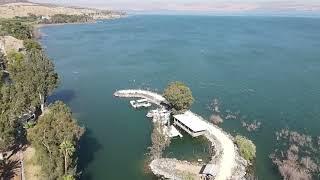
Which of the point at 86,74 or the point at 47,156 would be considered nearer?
the point at 47,156

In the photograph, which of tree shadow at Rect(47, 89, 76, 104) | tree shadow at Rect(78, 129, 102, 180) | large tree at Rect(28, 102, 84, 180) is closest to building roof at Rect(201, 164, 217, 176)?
tree shadow at Rect(78, 129, 102, 180)

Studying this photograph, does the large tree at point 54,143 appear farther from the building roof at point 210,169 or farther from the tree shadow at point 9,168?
the building roof at point 210,169

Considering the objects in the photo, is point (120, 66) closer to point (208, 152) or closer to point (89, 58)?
point (89, 58)

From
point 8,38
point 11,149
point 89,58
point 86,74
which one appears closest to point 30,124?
point 11,149

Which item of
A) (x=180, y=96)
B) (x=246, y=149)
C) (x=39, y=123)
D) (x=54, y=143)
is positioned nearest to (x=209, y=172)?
(x=246, y=149)

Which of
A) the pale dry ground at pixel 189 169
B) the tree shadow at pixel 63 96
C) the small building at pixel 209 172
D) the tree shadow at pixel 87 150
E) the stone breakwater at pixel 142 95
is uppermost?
the small building at pixel 209 172

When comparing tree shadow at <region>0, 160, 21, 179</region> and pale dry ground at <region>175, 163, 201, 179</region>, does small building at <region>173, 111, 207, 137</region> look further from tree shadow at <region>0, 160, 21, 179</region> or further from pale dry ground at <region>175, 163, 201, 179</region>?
tree shadow at <region>0, 160, 21, 179</region>

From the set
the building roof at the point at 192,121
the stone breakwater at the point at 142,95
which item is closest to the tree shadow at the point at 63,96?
the stone breakwater at the point at 142,95
